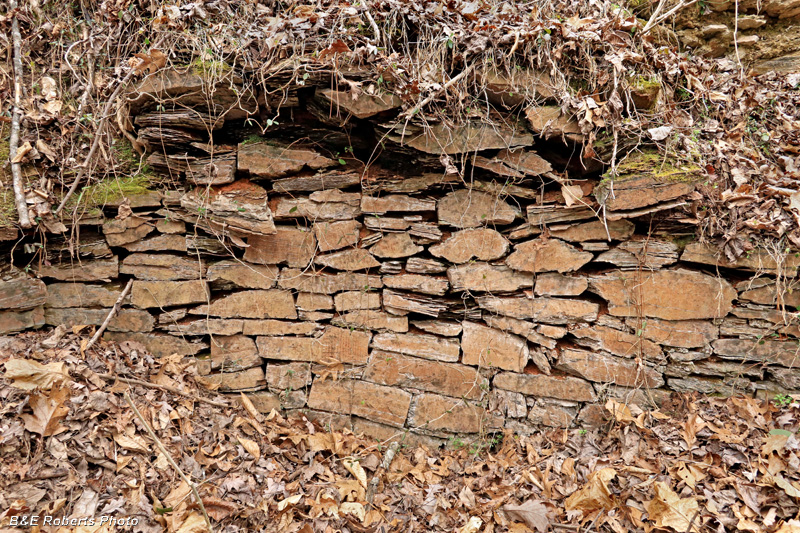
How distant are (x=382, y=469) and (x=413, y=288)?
4.56 feet

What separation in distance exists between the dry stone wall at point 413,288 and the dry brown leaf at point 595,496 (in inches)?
23.6

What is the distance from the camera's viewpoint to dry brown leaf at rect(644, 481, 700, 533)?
7.41ft

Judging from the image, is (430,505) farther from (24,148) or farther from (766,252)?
(24,148)

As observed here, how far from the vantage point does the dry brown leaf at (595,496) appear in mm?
2465

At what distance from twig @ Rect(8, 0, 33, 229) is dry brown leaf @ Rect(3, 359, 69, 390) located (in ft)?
3.77

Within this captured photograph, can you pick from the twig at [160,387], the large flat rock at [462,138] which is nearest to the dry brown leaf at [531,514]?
the twig at [160,387]

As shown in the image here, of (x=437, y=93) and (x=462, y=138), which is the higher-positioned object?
(x=437, y=93)

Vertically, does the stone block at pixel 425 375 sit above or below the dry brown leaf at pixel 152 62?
below

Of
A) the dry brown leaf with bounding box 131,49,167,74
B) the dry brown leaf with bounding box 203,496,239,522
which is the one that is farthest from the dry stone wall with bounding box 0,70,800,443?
the dry brown leaf with bounding box 203,496,239,522

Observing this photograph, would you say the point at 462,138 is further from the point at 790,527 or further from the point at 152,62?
the point at 790,527

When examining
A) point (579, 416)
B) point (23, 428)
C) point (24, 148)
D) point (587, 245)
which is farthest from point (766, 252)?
point (24, 148)

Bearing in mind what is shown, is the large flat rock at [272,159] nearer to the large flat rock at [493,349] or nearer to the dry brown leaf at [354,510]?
the large flat rock at [493,349]

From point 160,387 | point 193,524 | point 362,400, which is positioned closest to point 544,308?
point 362,400

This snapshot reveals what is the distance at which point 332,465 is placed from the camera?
9.75 ft
